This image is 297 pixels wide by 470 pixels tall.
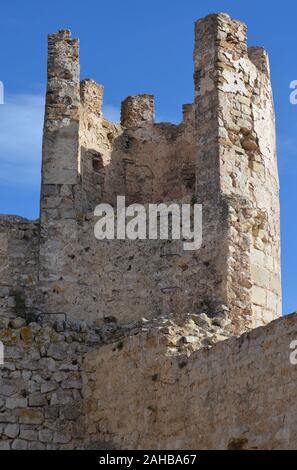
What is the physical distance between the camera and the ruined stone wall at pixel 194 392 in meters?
11.6

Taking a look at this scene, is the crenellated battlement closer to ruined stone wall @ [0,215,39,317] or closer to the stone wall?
ruined stone wall @ [0,215,39,317]

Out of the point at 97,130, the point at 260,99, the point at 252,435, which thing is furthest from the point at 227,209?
the point at 252,435

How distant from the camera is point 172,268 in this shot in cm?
1681

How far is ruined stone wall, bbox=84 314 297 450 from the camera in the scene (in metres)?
11.6

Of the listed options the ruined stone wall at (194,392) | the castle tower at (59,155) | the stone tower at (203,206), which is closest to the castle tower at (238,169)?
the stone tower at (203,206)

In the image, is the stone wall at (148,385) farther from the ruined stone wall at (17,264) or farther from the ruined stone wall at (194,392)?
the ruined stone wall at (17,264)

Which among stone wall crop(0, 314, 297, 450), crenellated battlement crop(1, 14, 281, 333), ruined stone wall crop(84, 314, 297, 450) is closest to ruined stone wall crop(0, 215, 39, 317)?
crenellated battlement crop(1, 14, 281, 333)

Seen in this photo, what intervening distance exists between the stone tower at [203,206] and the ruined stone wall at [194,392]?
2.19 meters

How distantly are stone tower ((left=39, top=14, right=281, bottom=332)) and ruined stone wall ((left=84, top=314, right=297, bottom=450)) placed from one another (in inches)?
86.1

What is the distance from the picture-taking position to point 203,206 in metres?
16.9

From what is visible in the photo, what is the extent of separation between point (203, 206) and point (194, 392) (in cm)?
453

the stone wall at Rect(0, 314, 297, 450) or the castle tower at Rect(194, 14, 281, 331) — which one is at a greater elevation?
the castle tower at Rect(194, 14, 281, 331)
